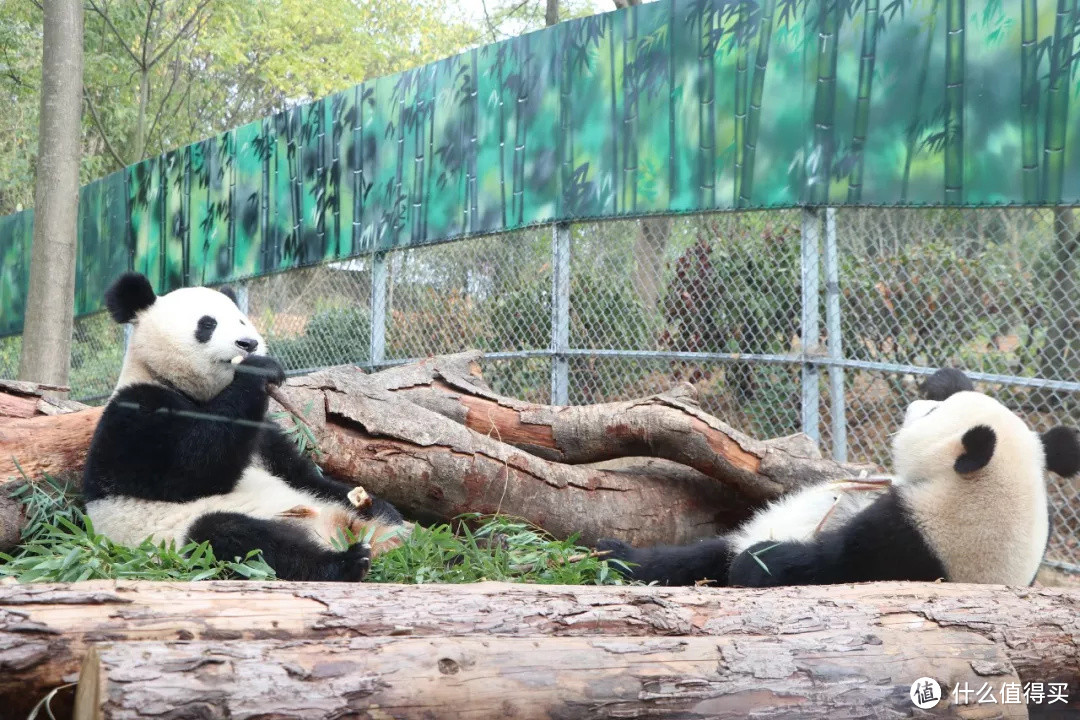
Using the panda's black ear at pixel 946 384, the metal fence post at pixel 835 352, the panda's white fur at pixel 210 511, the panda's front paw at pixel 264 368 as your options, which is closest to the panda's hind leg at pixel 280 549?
the panda's white fur at pixel 210 511

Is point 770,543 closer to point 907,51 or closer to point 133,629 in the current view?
point 133,629

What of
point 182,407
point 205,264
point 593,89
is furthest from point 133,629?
point 205,264

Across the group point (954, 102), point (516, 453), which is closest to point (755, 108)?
point (954, 102)

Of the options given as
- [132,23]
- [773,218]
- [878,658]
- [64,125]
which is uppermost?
[132,23]

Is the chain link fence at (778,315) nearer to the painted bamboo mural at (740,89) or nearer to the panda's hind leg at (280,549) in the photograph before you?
the painted bamboo mural at (740,89)

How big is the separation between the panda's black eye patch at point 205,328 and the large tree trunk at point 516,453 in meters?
0.47

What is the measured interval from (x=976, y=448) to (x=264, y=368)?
8.16 feet

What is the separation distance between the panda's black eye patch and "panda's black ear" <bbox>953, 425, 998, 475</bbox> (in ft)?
8.86

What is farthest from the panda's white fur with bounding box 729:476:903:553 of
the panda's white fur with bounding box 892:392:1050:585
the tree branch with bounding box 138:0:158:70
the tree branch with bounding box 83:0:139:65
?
the tree branch with bounding box 138:0:158:70

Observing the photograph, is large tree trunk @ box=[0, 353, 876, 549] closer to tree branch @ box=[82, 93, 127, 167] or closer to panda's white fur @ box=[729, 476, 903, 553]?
panda's white fur @ box=[729, 476, 903, 553]

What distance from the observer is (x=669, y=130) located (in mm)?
6789

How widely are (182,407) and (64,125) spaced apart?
482 cm

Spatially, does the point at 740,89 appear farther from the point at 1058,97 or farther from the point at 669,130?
the point at 1058,97

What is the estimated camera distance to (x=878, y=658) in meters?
2.40
